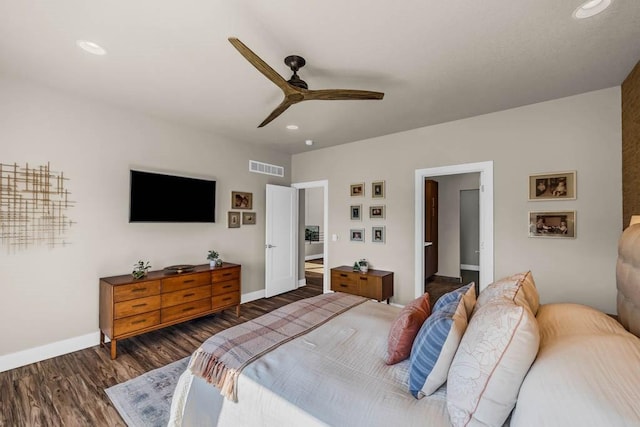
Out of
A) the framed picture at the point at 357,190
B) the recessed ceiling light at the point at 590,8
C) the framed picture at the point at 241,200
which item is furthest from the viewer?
the framed picture at the point at 357,190

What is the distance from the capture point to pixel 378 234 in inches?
177

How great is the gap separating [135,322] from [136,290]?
34 cm

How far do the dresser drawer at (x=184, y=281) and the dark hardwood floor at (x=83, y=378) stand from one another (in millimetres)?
584

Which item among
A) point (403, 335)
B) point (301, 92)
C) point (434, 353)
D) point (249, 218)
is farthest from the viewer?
point (249, 218)

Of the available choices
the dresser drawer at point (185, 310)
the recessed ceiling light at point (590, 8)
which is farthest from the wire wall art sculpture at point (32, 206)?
the recessed ceiling light at point (590, 8)

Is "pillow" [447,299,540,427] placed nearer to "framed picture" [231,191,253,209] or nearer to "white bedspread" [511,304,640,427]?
"white bedspread" [511,304,640,427]

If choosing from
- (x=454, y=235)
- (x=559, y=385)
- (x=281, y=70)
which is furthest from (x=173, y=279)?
(x=454, y=235)

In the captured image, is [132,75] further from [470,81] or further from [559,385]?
[559,385]

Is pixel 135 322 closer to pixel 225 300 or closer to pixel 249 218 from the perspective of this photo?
pixel 225 300

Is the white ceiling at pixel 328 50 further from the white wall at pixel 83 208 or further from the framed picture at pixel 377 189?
the framed picture at pixel 377 189

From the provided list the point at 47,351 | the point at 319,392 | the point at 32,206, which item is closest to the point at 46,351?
the point at 47,351

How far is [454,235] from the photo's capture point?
6.59m

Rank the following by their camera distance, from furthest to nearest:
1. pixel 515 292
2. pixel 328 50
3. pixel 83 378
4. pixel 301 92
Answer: pixel 83 378 → pixel 328 50 → pixel 301 92 → pixel 515 292

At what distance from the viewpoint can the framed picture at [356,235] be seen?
4.70m
